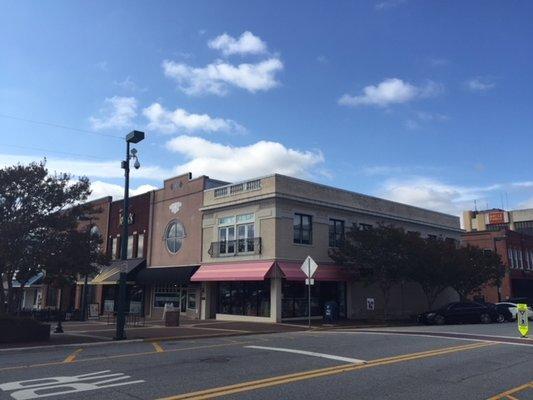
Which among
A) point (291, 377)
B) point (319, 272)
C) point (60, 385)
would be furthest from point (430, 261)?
point (60, 385)

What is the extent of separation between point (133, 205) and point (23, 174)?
22.4 metres

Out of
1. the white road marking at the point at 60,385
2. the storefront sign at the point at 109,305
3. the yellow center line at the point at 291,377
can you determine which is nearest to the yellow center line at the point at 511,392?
the yellow center line at the point at 291,377

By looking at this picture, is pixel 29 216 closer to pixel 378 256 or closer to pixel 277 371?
pixel 277 371

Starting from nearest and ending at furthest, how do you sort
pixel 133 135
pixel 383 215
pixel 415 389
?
pixel 415 389 → pixel 133 135 → pixel 383 215

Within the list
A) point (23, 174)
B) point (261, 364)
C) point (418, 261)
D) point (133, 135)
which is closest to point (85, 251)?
point (23, 174)

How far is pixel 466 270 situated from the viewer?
1310 inches

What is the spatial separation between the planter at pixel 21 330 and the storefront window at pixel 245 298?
13.4m

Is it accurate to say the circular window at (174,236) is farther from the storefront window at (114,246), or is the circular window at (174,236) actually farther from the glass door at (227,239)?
the storefront window at (114,246)

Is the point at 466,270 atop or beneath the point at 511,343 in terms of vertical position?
atop

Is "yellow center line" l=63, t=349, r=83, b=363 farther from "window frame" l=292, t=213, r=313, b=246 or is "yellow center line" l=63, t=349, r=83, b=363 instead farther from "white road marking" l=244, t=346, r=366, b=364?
"window frame" l=292, t=213, r=313, b=246

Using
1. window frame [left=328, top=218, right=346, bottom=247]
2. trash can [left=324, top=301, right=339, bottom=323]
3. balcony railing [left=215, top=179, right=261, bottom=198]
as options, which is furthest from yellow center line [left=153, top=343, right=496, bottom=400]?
window frame [left=328, top=218, right=346, bottom=247]

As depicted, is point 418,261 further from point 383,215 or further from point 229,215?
point 229,215

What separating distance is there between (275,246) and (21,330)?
46.2ft

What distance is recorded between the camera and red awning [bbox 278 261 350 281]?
2794 centimetres
